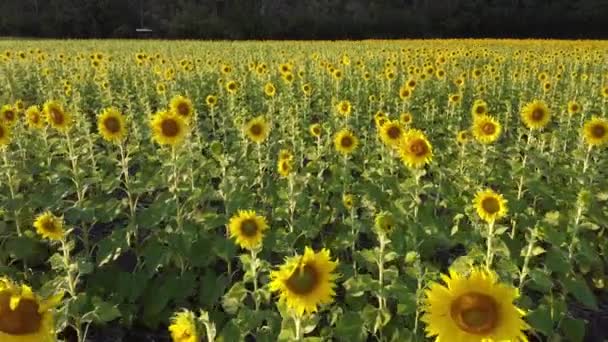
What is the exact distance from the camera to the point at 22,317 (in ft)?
6.73

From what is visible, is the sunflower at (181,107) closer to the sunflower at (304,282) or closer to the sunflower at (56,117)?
the sunflower at (56,117)

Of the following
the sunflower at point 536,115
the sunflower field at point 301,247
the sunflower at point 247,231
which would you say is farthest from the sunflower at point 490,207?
the sunflower at point 536,115

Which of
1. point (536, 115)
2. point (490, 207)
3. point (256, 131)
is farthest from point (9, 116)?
point (536, 115)

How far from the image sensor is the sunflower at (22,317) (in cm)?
201

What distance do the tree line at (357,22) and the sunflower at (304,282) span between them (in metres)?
52.4

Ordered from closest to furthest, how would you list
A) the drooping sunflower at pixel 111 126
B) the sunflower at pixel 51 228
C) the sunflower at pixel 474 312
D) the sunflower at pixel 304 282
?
the sunflower at pixel 474 312 → the sunflower at pixel 304 282 → the sunflower at pixel 51 228 → the drooping sunflower at pixel 111 126

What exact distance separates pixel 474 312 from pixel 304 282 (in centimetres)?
72

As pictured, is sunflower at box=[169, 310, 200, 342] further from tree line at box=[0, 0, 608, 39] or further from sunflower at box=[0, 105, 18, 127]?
tree line at box=[0, 0, 608, 39]

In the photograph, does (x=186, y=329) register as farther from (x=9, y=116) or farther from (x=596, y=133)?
(x=596, y=133)

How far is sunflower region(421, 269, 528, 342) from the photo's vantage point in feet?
6.48

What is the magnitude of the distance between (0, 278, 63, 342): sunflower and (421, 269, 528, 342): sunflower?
1.39 meters

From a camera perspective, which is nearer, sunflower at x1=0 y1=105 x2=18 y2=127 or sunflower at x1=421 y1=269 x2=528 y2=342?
sunflower at x1=421 y1=269 x2=528 y2=342

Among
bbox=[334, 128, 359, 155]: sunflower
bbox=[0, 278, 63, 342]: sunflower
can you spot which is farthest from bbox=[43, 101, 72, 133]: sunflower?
bbox=[0, 278, 63, 342]: sunflower

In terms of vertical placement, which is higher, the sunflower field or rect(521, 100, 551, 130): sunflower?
rect(521, 100, 551, 130): sunflower
